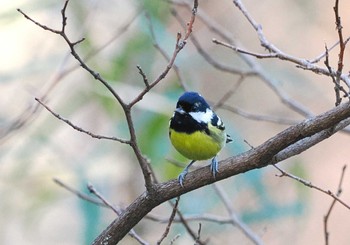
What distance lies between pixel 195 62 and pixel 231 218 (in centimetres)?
114

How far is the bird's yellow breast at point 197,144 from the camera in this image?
2.13 metres

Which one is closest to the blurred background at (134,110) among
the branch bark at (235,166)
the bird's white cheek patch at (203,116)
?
the bird's white cheek patch at (203,116)

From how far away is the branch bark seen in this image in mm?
1483

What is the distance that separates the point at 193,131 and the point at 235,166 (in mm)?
527

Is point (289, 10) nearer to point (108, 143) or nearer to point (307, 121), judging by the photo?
point (108, 143)

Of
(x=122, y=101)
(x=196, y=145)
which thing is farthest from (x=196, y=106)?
(x=122, y=101)

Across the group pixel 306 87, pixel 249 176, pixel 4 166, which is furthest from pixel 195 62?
pixel 4 166

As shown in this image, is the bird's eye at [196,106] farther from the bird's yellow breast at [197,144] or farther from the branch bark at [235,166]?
the branch bark at [235,166]

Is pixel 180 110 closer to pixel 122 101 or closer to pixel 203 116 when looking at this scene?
pixel 203 116

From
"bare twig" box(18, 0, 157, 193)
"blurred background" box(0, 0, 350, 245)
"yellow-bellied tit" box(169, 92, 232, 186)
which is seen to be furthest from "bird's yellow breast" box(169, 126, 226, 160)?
→ "bare twig" box(18, 0, 157, 193)

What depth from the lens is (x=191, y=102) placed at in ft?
7.06

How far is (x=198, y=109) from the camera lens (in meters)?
2.16

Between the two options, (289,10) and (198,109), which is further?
(289,10)

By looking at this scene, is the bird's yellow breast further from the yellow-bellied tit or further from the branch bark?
the branch bark
